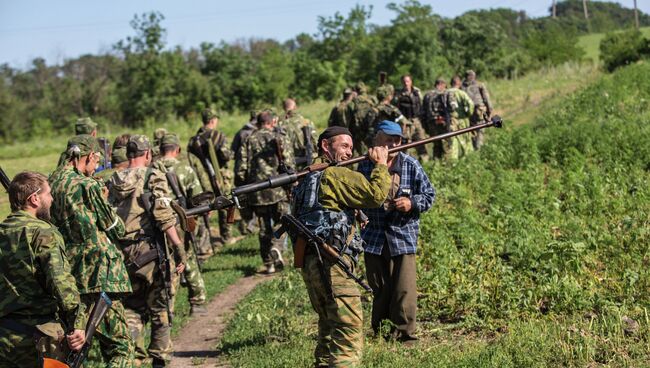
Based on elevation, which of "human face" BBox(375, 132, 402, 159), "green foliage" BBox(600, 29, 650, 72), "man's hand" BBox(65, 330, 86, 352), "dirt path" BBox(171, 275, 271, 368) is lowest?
"dirt path" BBox(171, 275, 271, 368)

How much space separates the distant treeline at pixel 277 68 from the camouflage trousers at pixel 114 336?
36.1 m

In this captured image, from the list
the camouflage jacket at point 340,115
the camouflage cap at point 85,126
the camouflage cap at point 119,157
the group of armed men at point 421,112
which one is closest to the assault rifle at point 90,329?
the camouflage cap at point 119,157

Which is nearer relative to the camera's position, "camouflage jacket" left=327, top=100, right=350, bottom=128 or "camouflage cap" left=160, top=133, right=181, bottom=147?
"camouflage cap" left=160, top=133, right=181, bottom=147

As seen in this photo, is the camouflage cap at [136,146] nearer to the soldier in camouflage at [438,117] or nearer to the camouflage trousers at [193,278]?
the camouflage trousers at [193,278]

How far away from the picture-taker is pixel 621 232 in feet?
28.3

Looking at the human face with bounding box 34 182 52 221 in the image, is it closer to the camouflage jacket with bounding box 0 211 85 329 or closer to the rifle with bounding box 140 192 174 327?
the camouflage jacket with bounding box 0 211 85 329

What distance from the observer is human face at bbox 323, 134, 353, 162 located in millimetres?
6043

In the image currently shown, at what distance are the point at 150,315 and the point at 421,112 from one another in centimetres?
1123

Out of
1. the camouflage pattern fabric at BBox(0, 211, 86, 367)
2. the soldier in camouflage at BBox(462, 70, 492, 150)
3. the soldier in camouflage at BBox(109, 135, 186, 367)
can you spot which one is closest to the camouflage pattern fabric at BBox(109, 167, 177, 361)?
the soldier in camouflage at BBox(109, 135, 186, 367)

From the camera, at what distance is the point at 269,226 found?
11227 mm

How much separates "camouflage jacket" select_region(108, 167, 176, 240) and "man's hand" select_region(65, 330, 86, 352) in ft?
6.79

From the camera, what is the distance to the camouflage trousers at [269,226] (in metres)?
11.2

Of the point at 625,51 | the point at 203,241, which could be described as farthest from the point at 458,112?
the point at 625,51

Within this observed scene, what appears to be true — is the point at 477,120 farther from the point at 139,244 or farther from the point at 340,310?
the point at 340,310
